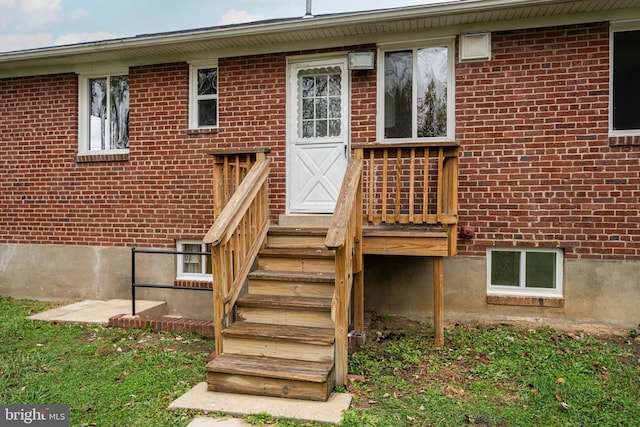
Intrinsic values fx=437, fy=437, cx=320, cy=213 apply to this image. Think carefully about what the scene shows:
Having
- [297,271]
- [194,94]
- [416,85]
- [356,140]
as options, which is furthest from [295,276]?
[194,94]

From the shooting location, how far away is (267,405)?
3.29 meters

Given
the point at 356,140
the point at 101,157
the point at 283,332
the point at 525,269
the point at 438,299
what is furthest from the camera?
the point at 101,157

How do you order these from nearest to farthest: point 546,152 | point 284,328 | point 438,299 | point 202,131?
point 284,328
point 438,299
point 546,152
point 202,131

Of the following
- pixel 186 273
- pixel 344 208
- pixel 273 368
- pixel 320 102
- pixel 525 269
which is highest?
pixel 320 102

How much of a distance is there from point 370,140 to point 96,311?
4392 mm

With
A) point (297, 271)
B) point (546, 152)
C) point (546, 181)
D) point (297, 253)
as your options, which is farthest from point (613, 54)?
point (297, 271)

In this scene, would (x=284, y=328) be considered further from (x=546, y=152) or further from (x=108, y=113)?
(x=108, y=113)

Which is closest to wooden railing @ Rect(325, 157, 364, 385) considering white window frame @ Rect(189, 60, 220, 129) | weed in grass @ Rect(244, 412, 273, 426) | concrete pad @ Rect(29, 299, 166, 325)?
weed in grass @ Rect(244, 412, 273, 426)

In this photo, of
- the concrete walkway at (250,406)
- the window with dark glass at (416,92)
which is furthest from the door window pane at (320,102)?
the concrete walkway at (250,406)

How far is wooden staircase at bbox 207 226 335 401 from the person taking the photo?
11.3 ft

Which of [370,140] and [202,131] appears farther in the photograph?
[202,131]

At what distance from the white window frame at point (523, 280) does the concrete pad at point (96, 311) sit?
4.52 meters

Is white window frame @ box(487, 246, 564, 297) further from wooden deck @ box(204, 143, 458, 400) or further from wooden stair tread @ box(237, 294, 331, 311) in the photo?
wooden stair tread @ box(237, 294, 331, 311)

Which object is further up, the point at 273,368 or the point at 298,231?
the point at 298,231
